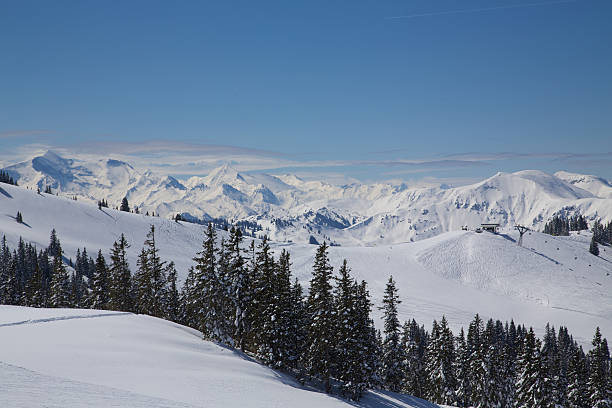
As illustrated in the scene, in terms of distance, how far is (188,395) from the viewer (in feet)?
60.0

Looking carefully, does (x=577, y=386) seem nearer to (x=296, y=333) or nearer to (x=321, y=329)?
(x=321, y=329)

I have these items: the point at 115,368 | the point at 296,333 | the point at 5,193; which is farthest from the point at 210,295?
the point at 5,193

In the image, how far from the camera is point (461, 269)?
179750mm

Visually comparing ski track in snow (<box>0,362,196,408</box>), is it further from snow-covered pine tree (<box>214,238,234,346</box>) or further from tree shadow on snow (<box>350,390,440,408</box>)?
tree shadow on snow (<box>350,390,440,408</box>)

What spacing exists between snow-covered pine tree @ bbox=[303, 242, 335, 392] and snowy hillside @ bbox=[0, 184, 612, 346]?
340 feet

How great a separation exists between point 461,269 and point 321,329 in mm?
157790

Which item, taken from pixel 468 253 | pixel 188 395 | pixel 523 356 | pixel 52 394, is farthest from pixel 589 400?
pixel 468 253

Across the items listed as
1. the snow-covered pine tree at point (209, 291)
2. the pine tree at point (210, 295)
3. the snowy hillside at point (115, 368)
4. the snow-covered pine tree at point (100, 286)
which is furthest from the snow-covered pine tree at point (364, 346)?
the snow-covered pine tree at point (100, 286)

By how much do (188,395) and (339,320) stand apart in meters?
21.8

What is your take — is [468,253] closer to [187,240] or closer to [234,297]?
[187,240]

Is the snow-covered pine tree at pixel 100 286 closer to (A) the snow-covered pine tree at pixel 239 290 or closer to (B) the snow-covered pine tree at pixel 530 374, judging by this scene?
(A) the snow-covered pine tree at pixel 239 290

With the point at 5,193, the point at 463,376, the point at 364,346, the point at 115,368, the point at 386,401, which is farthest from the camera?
the point at 5,193

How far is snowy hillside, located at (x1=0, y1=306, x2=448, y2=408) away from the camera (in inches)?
545

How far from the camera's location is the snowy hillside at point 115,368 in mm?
13852
